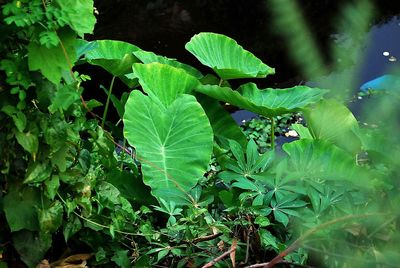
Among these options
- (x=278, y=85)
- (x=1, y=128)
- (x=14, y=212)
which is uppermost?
(x=1, y=128)

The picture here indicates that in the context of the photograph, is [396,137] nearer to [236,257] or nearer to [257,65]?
[236,257]

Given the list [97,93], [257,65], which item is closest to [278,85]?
[97,93]

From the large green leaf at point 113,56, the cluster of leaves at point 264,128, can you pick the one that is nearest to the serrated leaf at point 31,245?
the large green leaf at point 113,56

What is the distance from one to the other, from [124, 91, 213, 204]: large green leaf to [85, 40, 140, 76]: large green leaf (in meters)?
0.44

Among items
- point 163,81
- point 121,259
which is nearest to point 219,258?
point 121,259

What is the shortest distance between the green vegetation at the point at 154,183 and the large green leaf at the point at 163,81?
2 cm

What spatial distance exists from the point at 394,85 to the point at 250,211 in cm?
87

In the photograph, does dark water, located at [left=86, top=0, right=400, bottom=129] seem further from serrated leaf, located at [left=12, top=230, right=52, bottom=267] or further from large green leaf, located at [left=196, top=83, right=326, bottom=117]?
serrated leaf, located at [left=12, top=230, right=52, bottom=267]

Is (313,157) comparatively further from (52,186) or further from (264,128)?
(264,128)

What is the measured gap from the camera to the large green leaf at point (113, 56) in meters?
2.36

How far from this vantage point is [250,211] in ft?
4.90

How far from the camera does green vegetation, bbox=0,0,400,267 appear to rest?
3.52 feet

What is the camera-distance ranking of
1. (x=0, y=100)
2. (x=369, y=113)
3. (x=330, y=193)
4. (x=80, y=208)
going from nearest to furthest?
(x=369, y=113), (x=0, y=100), (x=80, y=208), (x=330, y=193)

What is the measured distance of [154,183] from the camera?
184 cm
